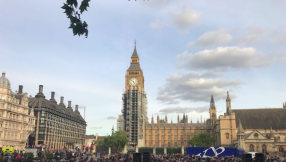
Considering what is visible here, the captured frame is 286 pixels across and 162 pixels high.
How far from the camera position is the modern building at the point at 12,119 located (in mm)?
61281

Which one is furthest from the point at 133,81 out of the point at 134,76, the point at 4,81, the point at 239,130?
the point at 4,81

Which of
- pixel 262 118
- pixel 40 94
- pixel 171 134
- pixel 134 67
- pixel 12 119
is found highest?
pixel 134 67

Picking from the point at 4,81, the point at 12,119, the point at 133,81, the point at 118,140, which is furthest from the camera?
the point at 133,81

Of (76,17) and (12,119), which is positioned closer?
(76,17)

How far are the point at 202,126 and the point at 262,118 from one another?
31296 mm

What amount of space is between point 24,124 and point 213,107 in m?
84.1

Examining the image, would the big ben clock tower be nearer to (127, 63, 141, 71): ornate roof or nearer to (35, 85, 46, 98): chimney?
(127, 63, 141, 71): ornate roof

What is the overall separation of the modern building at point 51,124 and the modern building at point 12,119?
6.76 metres

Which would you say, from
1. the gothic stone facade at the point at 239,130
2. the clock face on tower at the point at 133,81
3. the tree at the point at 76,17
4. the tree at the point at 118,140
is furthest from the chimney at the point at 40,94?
the tree at the point at 76,17

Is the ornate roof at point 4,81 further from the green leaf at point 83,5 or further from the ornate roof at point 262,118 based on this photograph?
the ornate roof at point 262,118

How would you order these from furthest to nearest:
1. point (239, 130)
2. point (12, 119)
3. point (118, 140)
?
point (118, 140)
point (239, 130)
point (12, 119)

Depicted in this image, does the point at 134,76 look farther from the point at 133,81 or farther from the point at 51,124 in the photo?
the point at 51,124

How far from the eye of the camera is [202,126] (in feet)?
377

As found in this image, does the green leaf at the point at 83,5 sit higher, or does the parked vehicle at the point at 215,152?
the green leaf at the point at 83,5
